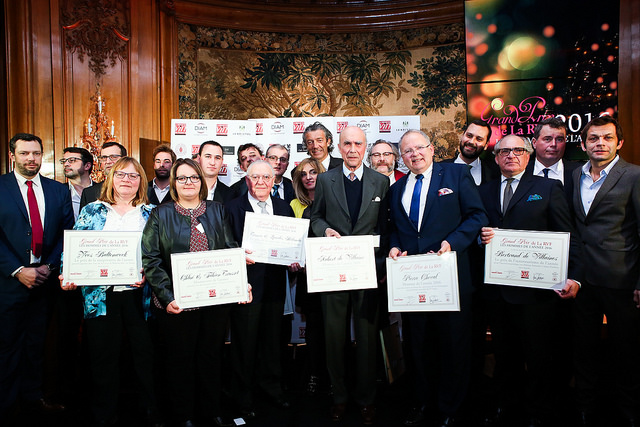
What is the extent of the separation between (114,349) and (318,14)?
5.20m

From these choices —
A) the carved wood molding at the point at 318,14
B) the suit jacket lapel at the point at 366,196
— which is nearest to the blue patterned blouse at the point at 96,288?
the suit jacket lapel at the point at 366,196

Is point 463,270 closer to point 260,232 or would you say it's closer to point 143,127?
point 260,232

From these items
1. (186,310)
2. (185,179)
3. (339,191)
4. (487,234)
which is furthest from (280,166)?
(487,234)

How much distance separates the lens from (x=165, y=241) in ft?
9.33

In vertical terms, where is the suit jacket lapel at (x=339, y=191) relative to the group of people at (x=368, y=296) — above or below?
above

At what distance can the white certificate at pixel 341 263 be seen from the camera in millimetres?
2980

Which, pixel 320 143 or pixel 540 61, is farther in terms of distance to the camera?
pixel 540 61

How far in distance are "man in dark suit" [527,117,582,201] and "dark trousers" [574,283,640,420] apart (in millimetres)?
963

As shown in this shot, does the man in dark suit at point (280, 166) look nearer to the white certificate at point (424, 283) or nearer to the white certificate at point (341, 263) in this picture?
the white certificate at point (341, 263)

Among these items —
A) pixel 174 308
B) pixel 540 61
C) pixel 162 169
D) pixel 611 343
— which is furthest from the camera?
pixel 540 61

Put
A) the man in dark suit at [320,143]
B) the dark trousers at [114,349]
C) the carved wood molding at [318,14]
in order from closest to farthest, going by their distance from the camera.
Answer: the dark trousers at [114,349] → the man in dark suit at [320,143] → the carved wood molding at [318,14]

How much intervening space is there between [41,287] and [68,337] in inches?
20.7

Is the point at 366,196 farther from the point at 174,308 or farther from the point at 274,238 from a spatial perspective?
the point at 174,308

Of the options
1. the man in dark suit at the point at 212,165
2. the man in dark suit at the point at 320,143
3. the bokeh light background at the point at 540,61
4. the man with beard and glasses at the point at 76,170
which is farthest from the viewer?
the bokeh light background at the point at 540,61
